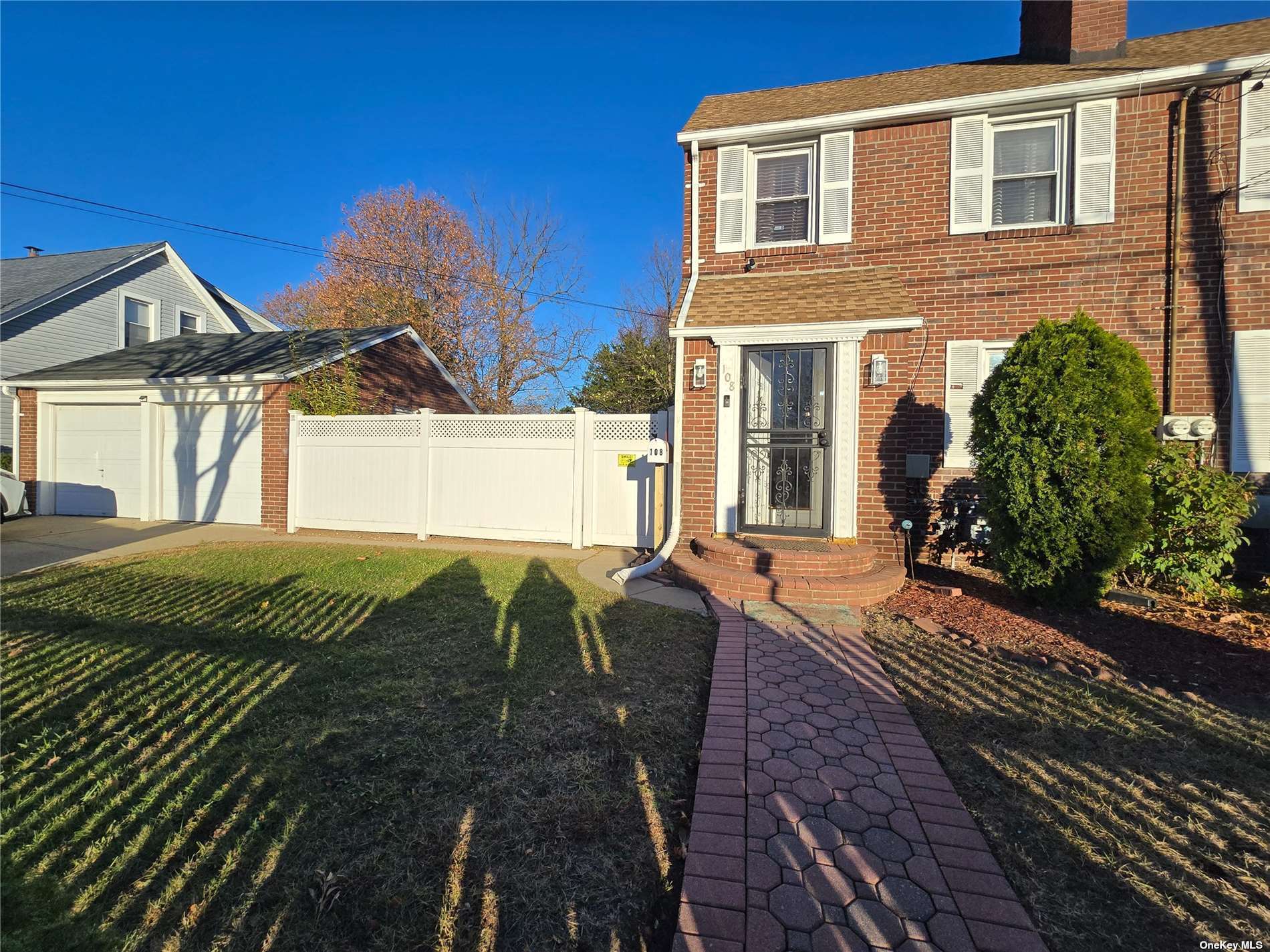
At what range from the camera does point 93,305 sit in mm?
14570

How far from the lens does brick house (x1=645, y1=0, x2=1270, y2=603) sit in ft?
20.2

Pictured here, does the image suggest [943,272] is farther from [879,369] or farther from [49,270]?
[49,270]

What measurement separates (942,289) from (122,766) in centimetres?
821

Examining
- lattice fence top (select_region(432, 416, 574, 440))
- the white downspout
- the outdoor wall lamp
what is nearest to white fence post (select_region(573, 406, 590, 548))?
lattice fence top (select_region(432, 416, 574, 440))

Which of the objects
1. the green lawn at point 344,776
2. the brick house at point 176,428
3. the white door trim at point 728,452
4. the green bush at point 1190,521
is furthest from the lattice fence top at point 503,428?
the green bush at point 1190,521

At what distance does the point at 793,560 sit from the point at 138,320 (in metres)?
19.7

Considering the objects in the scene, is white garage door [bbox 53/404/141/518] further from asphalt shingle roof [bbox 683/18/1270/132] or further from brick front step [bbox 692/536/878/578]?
asphalt shingle roof [bbox 683/18/1270/132]

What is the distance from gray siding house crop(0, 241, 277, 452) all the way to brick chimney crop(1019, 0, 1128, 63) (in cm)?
2028

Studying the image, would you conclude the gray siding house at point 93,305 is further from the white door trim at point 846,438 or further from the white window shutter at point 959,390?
the white window shutter at point 959,390

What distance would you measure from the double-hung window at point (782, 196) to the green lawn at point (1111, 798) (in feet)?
19.4

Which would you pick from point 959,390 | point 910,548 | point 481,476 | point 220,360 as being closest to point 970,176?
point 959,390

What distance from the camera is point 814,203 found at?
7.27 meters

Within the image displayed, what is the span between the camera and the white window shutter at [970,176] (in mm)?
6746

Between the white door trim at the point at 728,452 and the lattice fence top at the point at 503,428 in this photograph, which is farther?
the lattice fence top at the point at 503,428
